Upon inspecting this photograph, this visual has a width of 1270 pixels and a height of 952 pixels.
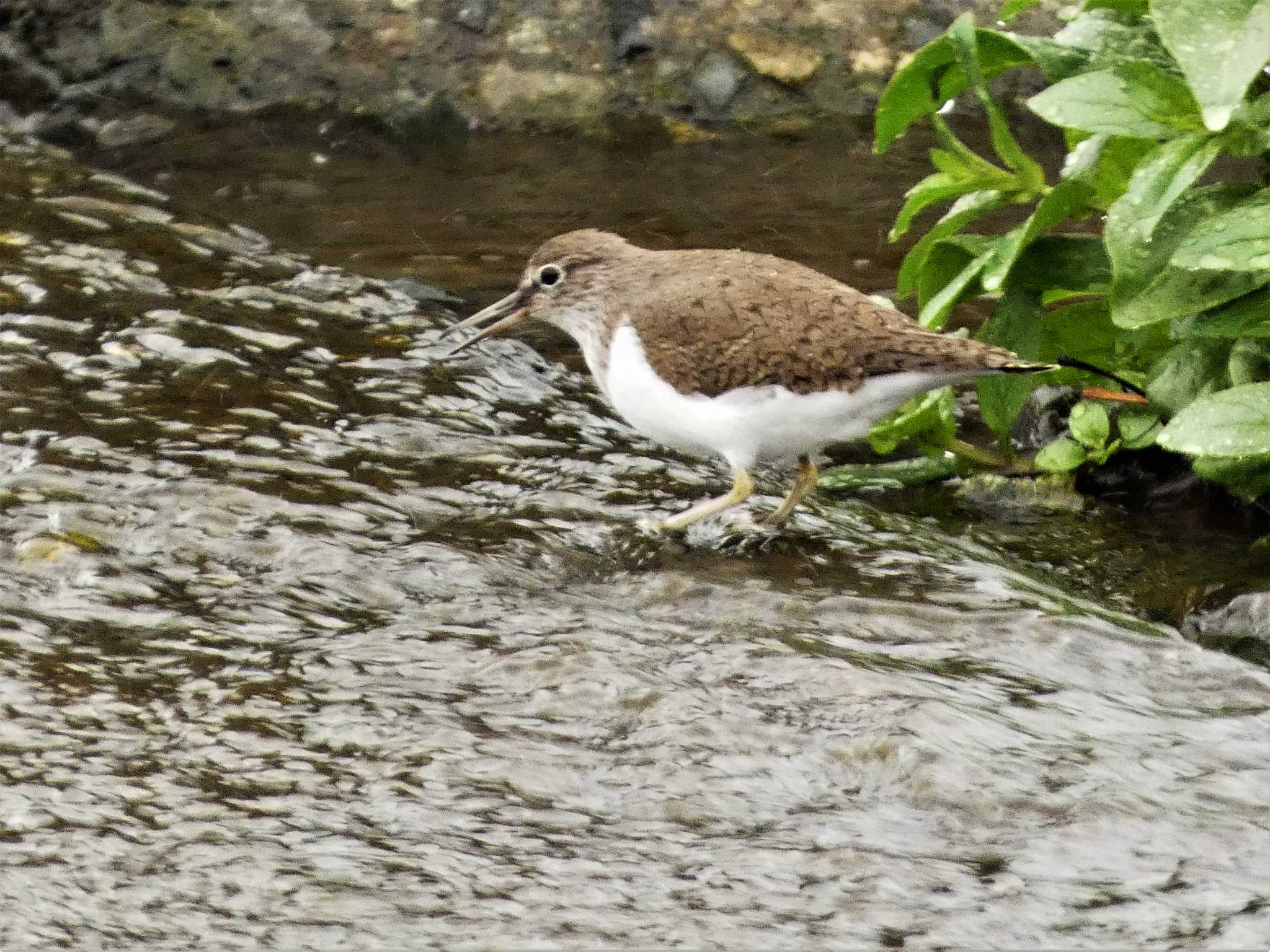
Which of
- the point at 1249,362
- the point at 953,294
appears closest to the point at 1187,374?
the point at 1249,362

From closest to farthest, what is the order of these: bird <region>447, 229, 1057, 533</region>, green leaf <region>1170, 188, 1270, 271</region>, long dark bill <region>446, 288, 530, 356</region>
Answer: green leaf <region>1170, 188, 1270, 271</region>
bird <region>447, 229, 1057, 533</region>
long dark bill <region>446, 288, 530, 356</region>

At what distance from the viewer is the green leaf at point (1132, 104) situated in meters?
5.75

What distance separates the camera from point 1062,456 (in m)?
7.27

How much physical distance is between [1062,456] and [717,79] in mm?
5101

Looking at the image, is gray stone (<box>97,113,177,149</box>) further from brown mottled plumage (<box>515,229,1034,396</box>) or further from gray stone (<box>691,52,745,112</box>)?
brown mottled plumage (<box>515,229,1034,396</box>)

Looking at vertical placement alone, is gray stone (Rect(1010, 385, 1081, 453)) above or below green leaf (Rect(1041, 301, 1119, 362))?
below

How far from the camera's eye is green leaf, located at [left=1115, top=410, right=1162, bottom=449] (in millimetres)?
6887

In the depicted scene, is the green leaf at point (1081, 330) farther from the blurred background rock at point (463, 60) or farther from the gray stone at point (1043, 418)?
the blurred background rock at point (463, 60)

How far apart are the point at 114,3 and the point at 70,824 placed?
7.80m

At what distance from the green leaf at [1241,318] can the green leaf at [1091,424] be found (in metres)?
1.09

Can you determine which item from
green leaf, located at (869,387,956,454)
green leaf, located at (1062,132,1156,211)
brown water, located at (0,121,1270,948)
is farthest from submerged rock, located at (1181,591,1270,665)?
green leaf, located at (1062,132,1156,211)

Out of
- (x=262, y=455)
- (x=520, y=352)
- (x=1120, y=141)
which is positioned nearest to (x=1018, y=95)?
(x=520, y=352)

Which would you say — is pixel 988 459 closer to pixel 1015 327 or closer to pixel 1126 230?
pixel 1015 327

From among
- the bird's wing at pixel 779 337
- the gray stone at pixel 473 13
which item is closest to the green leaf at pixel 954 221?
the bird's wing at pixel 779 337
